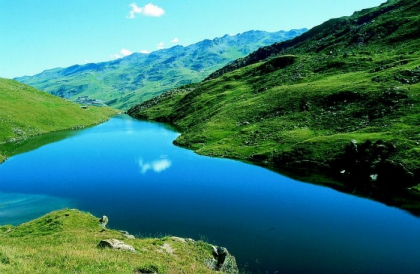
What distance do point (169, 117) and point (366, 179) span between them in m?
143

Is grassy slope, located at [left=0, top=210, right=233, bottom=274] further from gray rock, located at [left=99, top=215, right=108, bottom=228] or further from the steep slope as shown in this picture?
the steep slope

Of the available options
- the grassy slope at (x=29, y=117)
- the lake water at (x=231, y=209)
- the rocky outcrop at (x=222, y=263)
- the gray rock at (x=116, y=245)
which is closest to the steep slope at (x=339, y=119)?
the lake water at (x=231, y=209)

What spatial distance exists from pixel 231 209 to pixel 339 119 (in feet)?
190

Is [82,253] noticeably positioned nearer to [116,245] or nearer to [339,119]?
[116,245]

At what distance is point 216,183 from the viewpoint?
67125 millimetres

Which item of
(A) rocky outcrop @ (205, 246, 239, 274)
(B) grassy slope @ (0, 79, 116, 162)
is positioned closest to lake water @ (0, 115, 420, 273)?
(A) rocky outcrop @ (205, 246, 239, 274)

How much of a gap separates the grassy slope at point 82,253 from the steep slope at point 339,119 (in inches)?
1581

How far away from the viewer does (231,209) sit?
52062 mm

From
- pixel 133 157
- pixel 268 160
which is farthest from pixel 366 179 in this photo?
pixel 133 157

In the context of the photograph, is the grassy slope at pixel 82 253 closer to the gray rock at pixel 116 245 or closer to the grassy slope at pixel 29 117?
the gray rock at pixel 116 245

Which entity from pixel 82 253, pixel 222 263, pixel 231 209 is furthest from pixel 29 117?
pixel 222 263

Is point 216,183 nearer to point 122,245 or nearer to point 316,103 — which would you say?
point 122,245

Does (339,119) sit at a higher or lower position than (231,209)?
higher

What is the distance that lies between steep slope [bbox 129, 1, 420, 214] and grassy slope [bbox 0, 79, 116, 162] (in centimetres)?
6112
